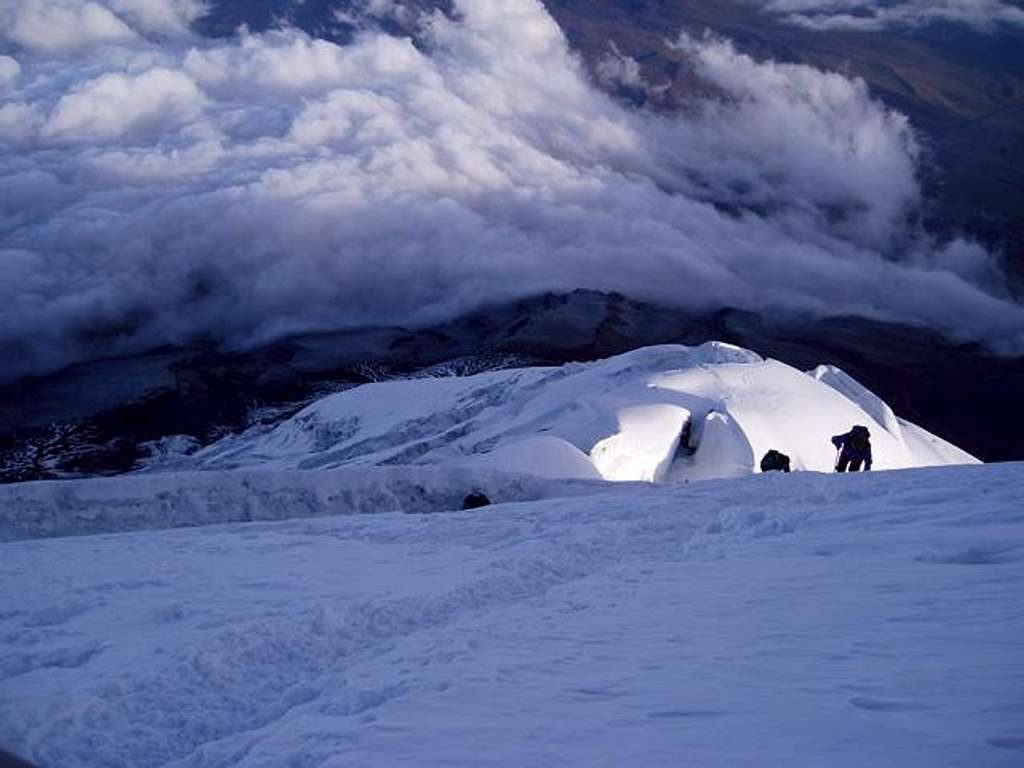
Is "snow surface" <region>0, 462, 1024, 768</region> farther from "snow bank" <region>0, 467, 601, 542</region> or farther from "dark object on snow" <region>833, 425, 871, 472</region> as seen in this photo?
"dark object on snow" <region>833, 425, 871, 472</region>

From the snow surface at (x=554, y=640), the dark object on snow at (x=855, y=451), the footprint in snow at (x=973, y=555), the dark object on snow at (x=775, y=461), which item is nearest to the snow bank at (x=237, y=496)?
the snow surface at (x=554, y=640)

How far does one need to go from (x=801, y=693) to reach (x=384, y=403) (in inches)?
2588

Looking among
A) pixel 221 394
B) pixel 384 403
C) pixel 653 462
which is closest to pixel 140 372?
pixel 221 394

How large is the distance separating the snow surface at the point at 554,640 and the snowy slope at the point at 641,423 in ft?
59.6

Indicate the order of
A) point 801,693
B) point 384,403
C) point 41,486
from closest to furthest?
1. point 801,693
2. point 41,486
3. point 384,403

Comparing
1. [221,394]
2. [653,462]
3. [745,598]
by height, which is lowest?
[221,394]

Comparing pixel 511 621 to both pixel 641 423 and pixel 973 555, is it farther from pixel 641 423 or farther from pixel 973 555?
pixel 641 423

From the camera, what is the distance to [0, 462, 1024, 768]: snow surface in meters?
5.24

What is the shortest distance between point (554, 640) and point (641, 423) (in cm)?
3415

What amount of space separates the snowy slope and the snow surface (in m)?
18.2

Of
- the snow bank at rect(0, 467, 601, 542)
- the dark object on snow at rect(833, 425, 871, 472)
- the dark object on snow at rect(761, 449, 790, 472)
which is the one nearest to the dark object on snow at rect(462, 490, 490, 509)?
the snow bank at rect(0, 467, 601, 542)

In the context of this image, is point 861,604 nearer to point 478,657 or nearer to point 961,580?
point 961,580

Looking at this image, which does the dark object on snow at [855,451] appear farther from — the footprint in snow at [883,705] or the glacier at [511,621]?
the footprint in snow at [883,705]

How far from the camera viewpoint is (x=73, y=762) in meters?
6.58
